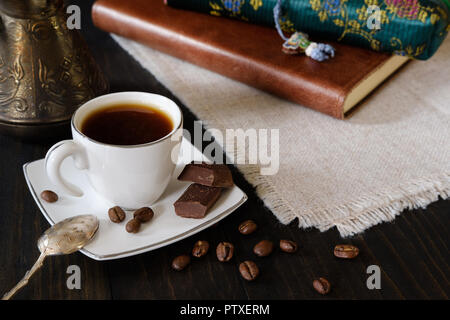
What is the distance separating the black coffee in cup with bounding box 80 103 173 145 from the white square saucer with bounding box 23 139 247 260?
14 centimetres

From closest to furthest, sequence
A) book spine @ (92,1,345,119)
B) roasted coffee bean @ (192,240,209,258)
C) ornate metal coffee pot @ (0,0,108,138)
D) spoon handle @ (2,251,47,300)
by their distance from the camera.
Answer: spoon handle @ (2,251,47,300), roasted coffee bean @ (192,240,209,258), ornate metal coffee pot @ (0,0,108,138), book spine @ (92,1,345,119)

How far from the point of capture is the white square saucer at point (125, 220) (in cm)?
87

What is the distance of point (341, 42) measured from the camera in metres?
1.46

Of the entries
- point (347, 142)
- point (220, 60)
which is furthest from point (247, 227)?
point (220, 60)

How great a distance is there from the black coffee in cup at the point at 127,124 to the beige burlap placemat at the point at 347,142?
0.83 ft

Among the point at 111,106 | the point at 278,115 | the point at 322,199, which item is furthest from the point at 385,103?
the point at 111,106

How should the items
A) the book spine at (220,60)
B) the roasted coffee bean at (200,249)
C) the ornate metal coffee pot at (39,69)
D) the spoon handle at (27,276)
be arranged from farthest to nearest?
the book spine at (220,60)
the ornate metal coffee pot at (39,69)
the roasted coffee bean at (200,249)
the spoon handle at (27,276)

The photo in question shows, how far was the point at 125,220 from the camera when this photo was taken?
3.09 feet

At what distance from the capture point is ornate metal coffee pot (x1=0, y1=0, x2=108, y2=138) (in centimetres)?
103

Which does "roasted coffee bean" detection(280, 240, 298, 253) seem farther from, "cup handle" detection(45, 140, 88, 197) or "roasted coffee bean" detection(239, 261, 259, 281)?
"cup handle" detection(45, 140, 88, 197)

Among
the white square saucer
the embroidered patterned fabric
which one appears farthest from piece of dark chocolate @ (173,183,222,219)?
the embroidered patterned fabric

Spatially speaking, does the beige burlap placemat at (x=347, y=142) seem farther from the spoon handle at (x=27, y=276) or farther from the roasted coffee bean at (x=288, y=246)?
Answer: the spoon handle at (x=27, y=276)

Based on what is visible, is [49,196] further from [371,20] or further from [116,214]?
[371,20]

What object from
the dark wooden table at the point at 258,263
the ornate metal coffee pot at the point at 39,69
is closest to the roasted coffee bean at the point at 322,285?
the dark wooden table at the point at 258,263
